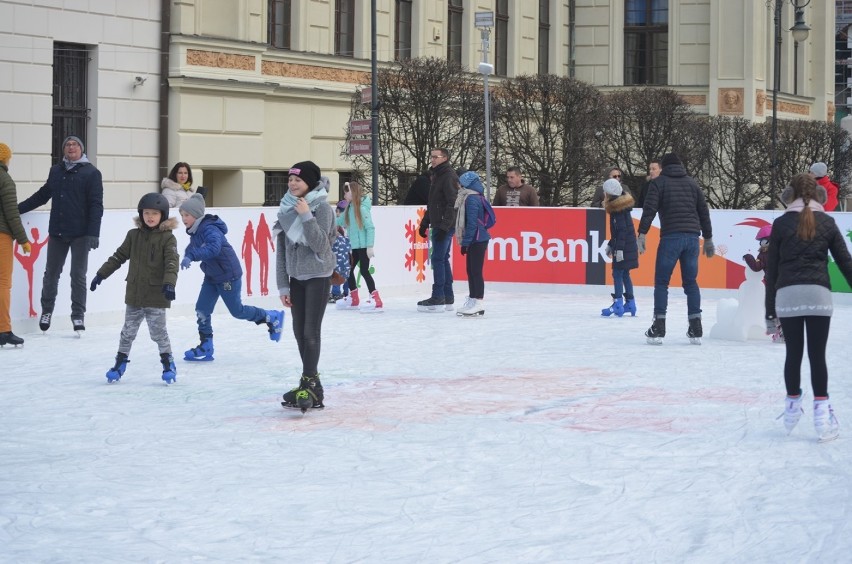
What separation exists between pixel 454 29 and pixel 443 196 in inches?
746

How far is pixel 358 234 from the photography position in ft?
58.0

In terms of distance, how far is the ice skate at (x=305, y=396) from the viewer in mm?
9398

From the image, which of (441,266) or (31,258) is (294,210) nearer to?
(31,258)

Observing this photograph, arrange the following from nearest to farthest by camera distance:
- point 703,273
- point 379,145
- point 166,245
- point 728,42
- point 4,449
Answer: point 4,449, point 166,245, point 703,273, point 379,145, point 728,42

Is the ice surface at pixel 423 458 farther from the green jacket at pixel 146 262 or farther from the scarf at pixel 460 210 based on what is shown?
the scarf at pixel 460 210

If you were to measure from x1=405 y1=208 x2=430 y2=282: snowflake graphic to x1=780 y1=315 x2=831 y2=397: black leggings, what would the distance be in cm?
1189

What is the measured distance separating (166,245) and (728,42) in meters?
33.4

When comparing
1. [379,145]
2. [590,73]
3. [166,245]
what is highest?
[590,73]

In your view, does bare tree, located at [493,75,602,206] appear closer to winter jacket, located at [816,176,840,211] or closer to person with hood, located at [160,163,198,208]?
winter jacket, located at [816,176,840,211]

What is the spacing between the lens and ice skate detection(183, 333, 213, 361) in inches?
488

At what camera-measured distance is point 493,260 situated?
21.1 metres

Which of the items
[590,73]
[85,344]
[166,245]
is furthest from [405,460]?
[590,73]

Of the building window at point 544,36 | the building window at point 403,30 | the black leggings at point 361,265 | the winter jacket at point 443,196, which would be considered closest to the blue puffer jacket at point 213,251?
the winter jacket at point 443,196

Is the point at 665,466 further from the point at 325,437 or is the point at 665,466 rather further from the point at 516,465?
the point at 325,437
